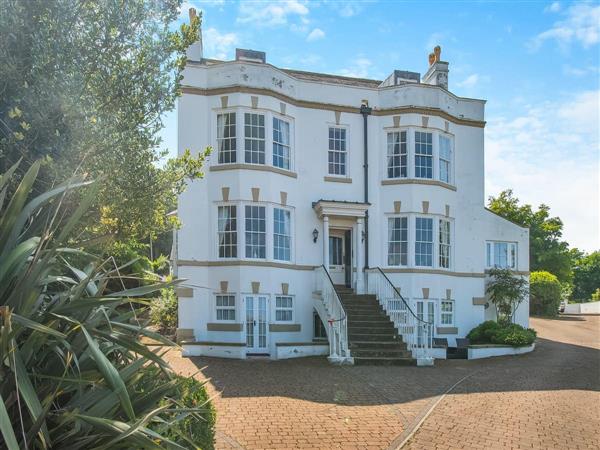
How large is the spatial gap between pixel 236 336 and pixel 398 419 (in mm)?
8733

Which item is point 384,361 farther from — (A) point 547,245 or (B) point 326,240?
(A) point 547,245

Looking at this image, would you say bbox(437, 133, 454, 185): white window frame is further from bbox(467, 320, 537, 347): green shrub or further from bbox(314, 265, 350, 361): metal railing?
bbox(314, 265, 350, 361): metal railing

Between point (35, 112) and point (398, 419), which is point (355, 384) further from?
point (35, 112)

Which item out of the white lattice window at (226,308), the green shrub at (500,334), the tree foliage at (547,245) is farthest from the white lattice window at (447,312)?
the tree foliage at (547,245)

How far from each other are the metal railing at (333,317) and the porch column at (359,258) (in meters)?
1.49

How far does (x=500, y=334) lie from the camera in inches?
765

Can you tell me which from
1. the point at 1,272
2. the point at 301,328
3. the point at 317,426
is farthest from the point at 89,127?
the point at 301,328

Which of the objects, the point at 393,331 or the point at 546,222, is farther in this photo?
the point at 546,222

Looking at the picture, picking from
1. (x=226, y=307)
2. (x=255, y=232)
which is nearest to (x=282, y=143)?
(x=255, y=232)

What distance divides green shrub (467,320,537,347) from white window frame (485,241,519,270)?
2.60m

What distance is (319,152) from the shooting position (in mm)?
19250

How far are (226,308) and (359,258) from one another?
4.84 meters

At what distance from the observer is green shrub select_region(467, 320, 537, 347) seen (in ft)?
63.1

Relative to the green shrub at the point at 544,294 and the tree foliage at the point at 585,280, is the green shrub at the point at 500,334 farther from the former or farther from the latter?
the tree foliage at the point at 585,280
